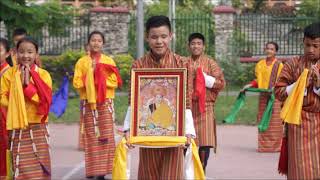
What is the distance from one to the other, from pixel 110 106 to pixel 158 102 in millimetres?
3430

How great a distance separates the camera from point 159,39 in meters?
5.66

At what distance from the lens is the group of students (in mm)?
5707

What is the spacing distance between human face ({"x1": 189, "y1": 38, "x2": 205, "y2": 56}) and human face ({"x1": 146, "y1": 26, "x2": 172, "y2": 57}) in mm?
2564

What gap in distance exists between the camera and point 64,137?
43.0 feet

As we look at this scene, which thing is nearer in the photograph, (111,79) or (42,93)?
(42,93)

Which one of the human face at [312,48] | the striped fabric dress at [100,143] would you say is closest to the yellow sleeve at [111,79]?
the striped fabric dress at [100,143]

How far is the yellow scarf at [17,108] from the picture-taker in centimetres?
660

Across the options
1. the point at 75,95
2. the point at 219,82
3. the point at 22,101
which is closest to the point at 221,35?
the point at 75,95

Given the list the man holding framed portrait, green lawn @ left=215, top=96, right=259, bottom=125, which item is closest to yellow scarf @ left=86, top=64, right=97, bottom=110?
the man holding framed portrait

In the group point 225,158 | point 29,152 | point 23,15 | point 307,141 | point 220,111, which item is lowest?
point 225,158

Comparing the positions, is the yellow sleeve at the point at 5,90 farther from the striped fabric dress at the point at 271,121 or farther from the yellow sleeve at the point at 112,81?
the striped fabric dress at the point at 271,121

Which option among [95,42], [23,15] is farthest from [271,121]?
[23,15]

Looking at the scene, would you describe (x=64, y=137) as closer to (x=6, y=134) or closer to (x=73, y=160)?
(x=73, y=160)

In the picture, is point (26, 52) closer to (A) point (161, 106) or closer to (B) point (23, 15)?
(A) point (161, 106)
